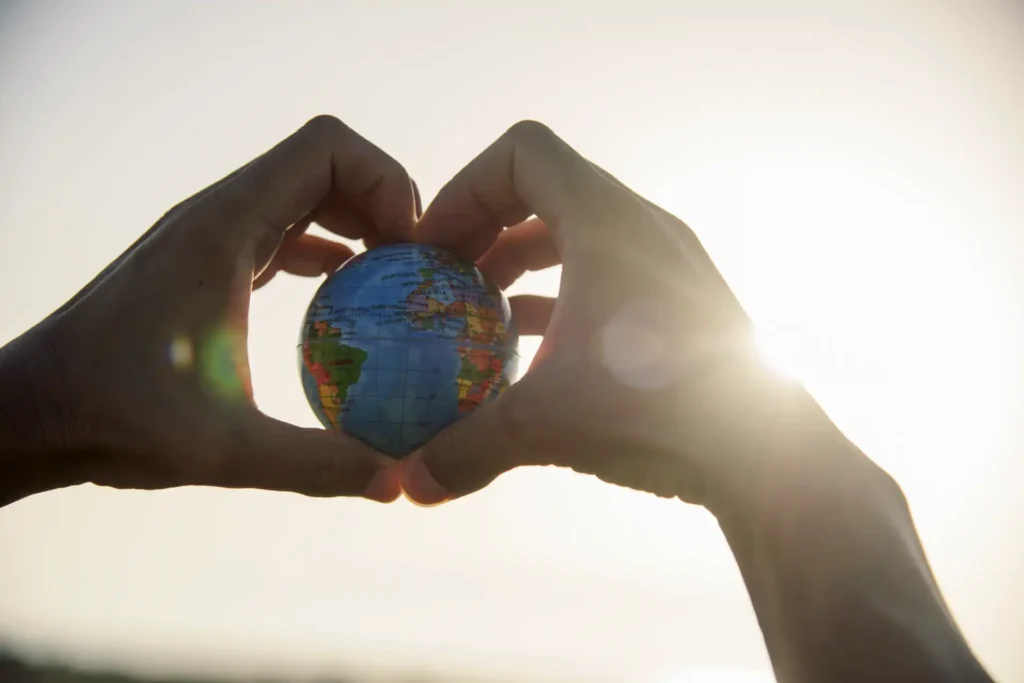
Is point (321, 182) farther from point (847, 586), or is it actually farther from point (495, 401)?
point (847, 586)

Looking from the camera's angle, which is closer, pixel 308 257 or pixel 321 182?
pixel 321 182

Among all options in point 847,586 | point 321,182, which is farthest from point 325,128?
point 847,586

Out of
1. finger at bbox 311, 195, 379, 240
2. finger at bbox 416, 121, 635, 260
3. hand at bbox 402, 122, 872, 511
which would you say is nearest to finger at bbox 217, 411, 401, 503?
hand at bbox 402, 122, 872, 511

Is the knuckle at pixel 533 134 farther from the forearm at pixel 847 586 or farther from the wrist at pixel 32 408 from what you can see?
the wrist at pixel 32 408

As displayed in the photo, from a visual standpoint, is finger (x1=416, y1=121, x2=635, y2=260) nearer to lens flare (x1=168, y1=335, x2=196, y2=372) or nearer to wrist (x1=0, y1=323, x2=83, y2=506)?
lens flare (x1=168, y1=335, x2=196, y2=372)

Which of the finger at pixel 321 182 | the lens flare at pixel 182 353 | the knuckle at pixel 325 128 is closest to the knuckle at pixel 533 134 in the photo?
the finger at pixel 321 182

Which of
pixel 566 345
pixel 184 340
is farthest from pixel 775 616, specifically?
pixel 184 340

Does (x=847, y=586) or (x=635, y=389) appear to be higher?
(x=635, y=389)
